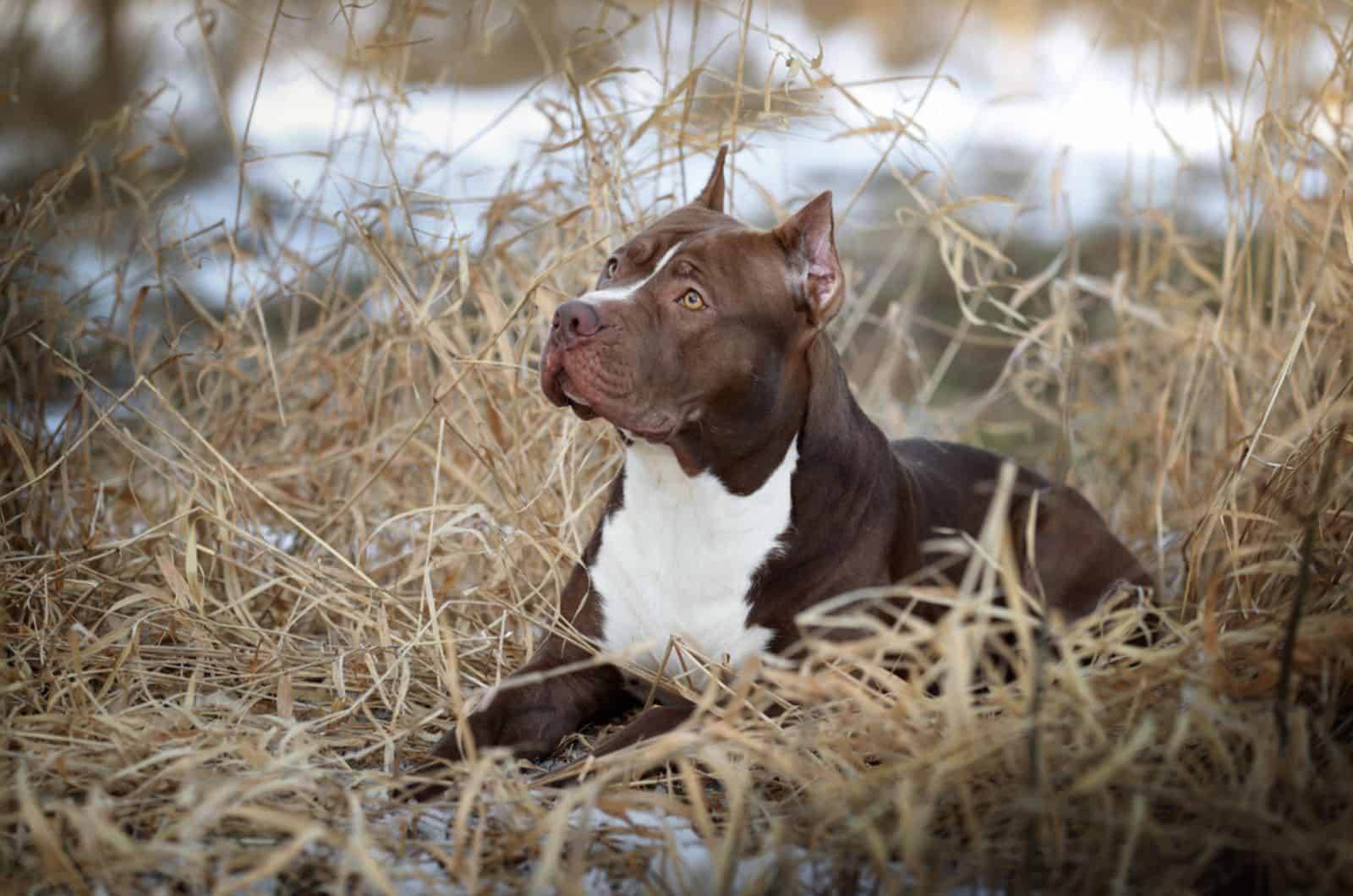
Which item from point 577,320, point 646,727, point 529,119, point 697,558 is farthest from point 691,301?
point 529,119

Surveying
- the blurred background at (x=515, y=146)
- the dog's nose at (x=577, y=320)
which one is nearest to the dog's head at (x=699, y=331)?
the dog's nose at (x=577, y=320)

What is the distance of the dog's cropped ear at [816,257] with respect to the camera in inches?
110

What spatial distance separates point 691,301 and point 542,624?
0.73 metres

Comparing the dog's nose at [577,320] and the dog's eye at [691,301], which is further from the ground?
the dog's eye at [691,301]

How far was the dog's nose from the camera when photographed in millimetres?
2521

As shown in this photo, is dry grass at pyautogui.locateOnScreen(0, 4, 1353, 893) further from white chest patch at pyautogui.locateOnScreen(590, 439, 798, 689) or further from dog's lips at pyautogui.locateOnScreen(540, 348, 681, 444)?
dog's lips at pyautogui.locateOnScreen(540, 348, 681, 444)

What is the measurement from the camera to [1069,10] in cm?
955

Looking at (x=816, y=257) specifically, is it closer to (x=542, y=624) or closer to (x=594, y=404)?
(x=594, y=404)

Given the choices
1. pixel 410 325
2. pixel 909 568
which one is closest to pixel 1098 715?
pixel 909 568

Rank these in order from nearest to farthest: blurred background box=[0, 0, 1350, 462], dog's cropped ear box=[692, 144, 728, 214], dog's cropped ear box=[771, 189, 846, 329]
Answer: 1. dog's cropped ear box=[771, 189, 846, 329]
2. dog's cropped ear box=[692, 144, 728, 214]
3. blurred background box=[0, 0, 1350, 462]

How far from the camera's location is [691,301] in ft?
8.77

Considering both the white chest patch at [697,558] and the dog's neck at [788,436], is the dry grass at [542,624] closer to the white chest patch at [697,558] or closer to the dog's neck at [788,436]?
the white chest patch at [697,558]

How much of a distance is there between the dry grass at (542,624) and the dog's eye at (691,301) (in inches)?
21.4

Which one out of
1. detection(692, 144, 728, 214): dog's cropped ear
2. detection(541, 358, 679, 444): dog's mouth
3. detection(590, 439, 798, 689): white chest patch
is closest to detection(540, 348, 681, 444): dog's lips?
detection(541, 358, 679, 444): dog's mouth
